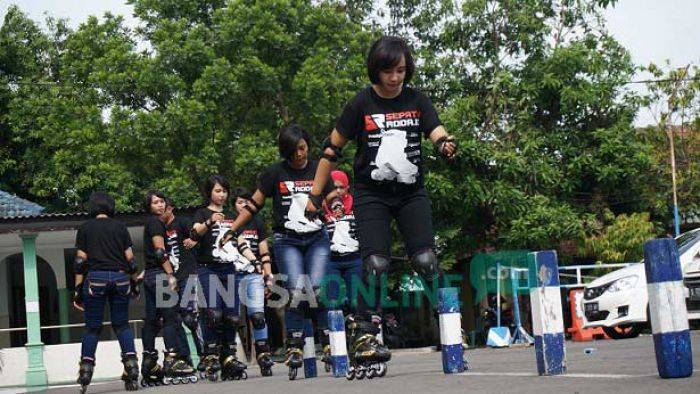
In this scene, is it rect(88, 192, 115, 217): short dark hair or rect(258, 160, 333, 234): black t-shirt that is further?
rect(88, 192, 115, 217): short dark hair

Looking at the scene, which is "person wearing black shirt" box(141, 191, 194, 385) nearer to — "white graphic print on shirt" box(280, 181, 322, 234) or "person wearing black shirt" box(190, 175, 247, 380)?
"person wearing black shirt" box(190, 175, 247, 380)

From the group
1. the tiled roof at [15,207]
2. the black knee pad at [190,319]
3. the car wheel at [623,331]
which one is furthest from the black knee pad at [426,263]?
the tiled roof at [15,207]

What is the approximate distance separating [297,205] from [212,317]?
2320mm

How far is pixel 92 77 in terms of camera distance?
105 ft

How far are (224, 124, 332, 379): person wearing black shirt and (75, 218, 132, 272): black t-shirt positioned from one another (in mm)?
1982

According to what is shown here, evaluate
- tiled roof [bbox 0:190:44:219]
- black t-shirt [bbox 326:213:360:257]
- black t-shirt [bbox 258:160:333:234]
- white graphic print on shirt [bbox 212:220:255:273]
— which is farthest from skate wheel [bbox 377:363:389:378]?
tiled roof [bbox 0:190:44:219]

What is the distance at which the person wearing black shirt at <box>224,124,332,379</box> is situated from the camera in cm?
974

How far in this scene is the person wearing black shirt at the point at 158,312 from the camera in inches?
488

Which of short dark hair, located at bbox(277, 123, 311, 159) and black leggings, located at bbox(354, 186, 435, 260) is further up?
short dark hair, located at bbox(277, 123, 311, 159)

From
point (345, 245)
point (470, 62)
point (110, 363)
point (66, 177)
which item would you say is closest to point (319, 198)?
point (345, 245)

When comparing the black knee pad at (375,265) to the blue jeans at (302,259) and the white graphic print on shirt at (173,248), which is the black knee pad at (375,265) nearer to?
the blue jeans at (302,259)

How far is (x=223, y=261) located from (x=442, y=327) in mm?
4410

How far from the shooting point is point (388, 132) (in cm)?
749

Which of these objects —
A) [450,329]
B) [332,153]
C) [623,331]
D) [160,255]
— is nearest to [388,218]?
[332,153]
